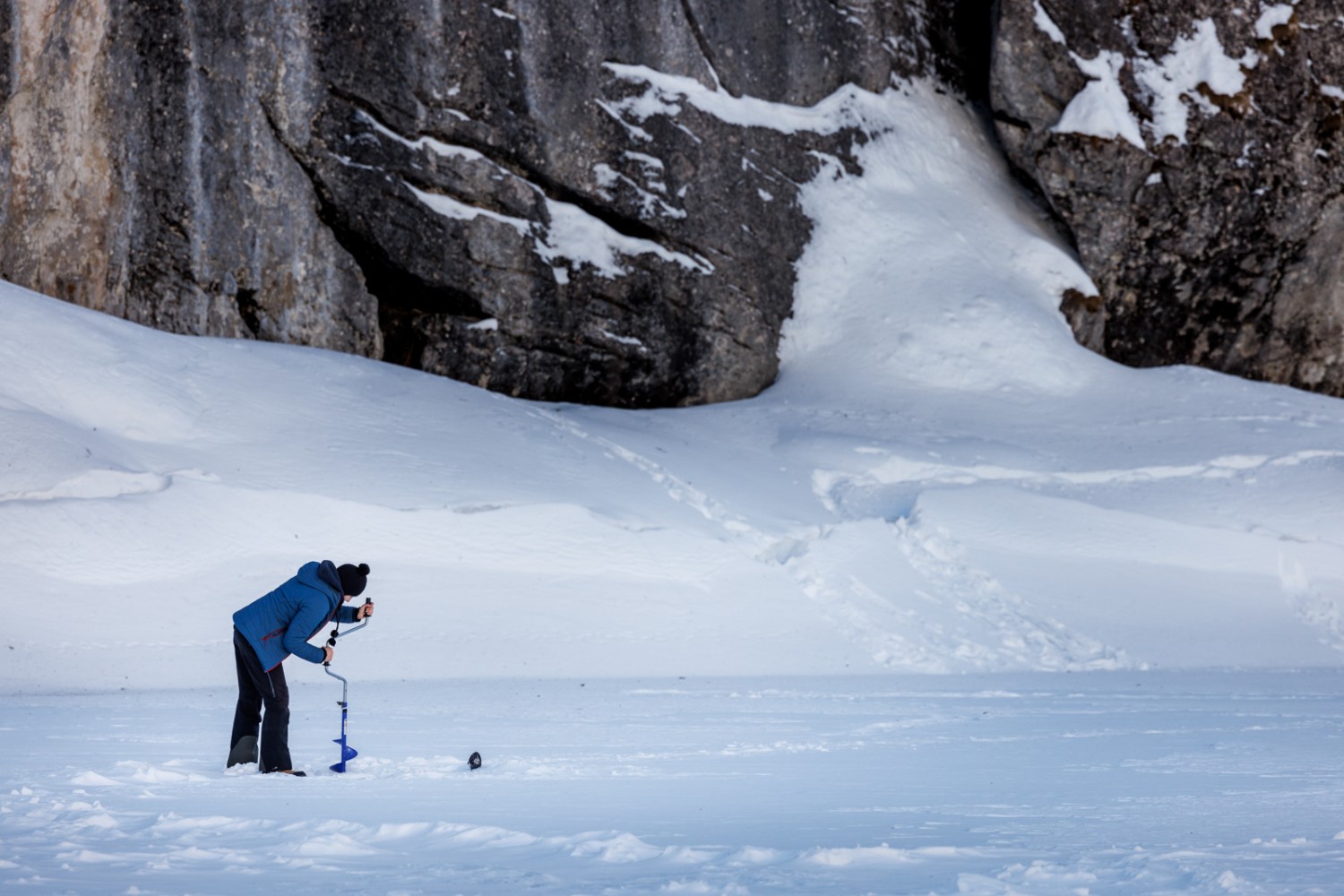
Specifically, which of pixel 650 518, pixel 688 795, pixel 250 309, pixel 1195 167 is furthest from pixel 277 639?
pixel 1195 167

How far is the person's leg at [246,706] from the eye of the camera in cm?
673

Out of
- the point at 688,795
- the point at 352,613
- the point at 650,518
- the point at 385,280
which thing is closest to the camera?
the point at 688,795

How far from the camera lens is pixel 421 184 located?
57.6ft

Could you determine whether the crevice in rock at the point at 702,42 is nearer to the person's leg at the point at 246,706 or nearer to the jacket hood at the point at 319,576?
the jacket hood at the point at 319,576

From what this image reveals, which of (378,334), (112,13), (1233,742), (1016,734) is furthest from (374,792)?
(112,13)

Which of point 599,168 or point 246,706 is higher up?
point 599,168

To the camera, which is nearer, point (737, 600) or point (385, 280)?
point (737, 600)

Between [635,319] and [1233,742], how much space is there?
12.4 m

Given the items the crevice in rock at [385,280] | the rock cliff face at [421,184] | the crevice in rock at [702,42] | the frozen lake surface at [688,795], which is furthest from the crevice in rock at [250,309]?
the crevice in rock at [702,42]

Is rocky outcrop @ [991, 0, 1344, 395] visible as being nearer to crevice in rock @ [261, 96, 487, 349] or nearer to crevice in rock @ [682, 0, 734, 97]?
crevice in rock @ [682, 0, 734, 97]

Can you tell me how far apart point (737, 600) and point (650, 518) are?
152cm

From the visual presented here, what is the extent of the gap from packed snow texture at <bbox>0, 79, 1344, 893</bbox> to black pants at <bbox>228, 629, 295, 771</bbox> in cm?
18

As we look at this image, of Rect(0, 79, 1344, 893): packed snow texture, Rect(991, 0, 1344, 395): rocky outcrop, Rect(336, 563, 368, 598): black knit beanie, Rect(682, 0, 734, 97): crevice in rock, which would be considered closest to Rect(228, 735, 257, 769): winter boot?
Rect(0, 79, 1344, 893): packed snow texture

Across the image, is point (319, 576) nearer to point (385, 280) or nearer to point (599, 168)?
point (385, 280)
